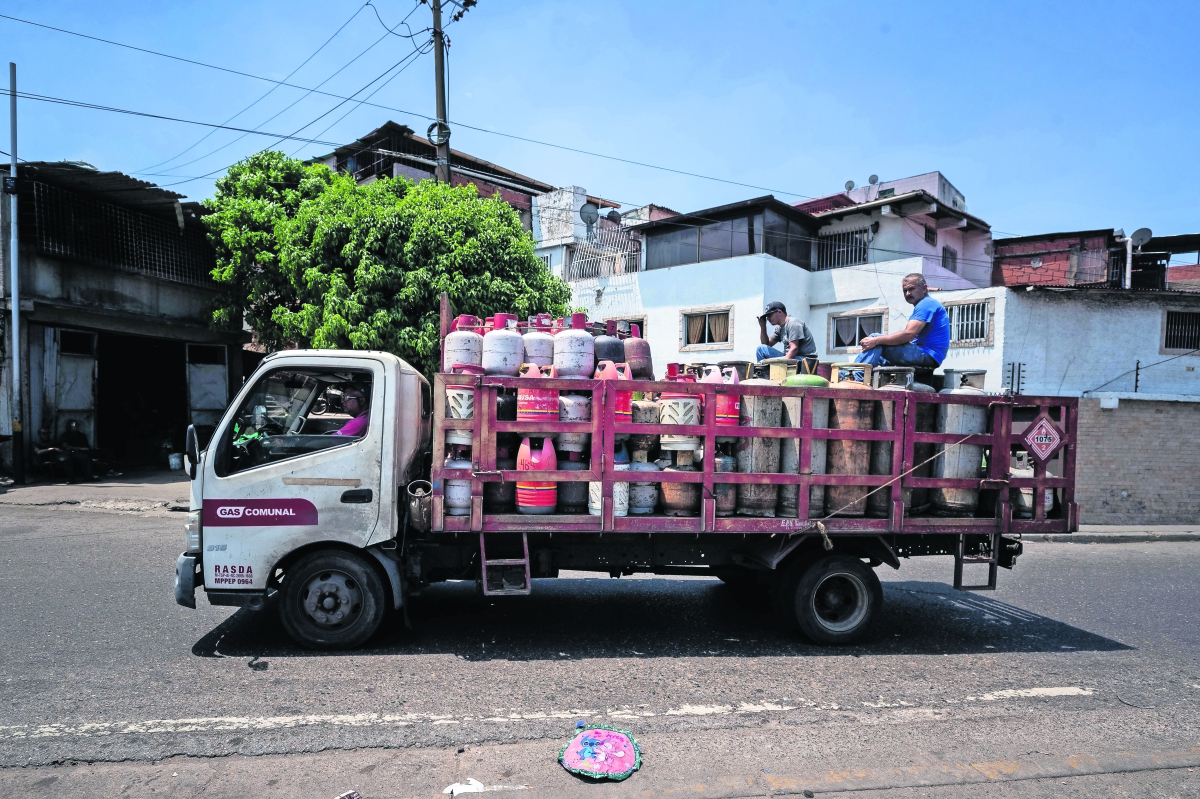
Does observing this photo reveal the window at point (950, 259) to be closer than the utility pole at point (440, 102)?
No

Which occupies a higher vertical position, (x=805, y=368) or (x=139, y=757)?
(x=805, y=368)

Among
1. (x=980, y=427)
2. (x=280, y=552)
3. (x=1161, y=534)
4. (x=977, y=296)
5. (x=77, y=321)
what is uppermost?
(x=977, y=296)

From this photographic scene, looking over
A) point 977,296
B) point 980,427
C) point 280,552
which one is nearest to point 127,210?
point 280,552

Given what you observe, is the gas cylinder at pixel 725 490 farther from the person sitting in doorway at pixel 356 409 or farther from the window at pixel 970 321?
the window at pixel 970 321

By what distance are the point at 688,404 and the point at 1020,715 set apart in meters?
2.69

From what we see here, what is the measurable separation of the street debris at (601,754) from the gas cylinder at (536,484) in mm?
1445

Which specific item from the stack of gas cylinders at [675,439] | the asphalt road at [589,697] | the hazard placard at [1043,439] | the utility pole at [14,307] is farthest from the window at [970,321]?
the utility pole at [14,307]

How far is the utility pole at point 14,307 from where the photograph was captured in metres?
11.9

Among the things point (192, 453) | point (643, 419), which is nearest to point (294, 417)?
point (192, 453)

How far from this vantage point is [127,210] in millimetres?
14258

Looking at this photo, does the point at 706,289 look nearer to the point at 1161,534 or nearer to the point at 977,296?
the point at 977,296

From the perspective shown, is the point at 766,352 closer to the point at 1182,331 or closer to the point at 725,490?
the point at 725,490

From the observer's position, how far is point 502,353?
15.5ft

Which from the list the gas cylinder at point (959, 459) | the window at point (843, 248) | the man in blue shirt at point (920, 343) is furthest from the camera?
the window at point (843, 248)
